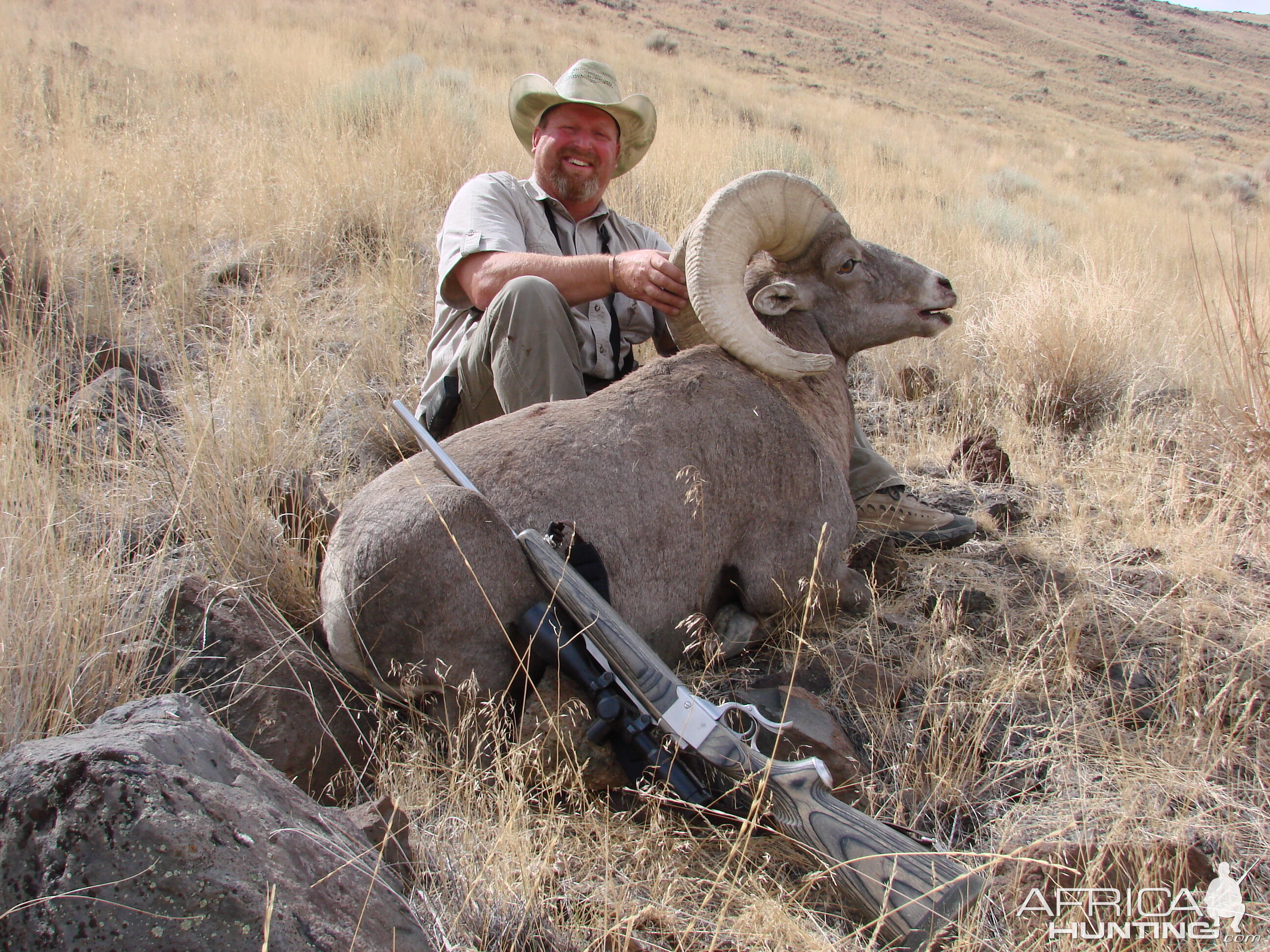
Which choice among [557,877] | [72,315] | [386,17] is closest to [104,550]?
[557,877]

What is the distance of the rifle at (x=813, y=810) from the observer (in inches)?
83.5

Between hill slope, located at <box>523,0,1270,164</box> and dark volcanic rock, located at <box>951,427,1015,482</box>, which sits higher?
hill slope, located at <box>523,0,1270,164</box>

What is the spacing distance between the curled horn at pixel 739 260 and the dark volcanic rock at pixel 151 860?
2.66 m

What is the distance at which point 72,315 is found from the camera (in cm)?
529

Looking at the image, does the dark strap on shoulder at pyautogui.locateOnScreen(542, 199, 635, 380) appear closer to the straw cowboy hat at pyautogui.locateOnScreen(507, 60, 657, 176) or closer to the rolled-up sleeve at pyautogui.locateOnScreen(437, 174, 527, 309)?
the rolled-up sleeve at pyautogui.locateOnScreen(437, 174, 527, 309)

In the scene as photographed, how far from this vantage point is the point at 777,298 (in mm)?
4125

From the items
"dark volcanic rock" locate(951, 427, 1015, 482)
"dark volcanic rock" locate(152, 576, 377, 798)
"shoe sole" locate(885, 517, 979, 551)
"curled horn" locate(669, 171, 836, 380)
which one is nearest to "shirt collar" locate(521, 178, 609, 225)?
"curled horn" locate(669, 171, 836, 380)

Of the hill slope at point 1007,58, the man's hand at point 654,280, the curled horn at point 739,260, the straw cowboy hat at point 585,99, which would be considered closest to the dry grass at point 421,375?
the curled horn at point 739,260

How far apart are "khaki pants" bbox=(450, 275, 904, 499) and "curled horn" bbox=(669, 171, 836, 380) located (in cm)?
71

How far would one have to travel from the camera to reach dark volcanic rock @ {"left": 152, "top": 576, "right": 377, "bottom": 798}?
109 inches

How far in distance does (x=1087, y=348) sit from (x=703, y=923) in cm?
604

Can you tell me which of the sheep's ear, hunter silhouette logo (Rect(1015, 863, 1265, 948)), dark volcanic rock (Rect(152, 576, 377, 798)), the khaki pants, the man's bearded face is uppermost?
the man's bearded face

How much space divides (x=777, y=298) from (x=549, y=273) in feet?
3.88

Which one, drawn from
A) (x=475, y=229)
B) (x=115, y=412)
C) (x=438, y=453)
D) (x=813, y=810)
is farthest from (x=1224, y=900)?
(x=115, y=412)
